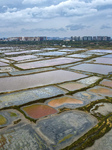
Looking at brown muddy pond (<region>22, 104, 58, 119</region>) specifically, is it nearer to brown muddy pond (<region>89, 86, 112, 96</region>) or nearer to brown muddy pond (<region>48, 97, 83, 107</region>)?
brown muddy pond (<region>48, 97, 83, 107</region>)

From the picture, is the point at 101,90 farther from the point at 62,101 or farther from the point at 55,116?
the point at 55,116

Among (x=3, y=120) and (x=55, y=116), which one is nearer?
(x=3, y=120)

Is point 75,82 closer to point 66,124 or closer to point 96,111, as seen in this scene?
point 96,111

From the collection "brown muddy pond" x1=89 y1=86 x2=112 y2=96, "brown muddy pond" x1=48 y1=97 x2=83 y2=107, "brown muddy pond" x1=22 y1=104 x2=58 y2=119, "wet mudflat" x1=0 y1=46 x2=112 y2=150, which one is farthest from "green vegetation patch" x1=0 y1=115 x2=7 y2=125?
"brown muddy pond" x1=89 y1=86 x2=112 y2=96

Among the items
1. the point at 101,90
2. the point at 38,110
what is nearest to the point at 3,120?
the point at 38,110

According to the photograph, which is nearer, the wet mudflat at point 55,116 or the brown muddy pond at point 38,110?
the wet mudflat at point 55,116

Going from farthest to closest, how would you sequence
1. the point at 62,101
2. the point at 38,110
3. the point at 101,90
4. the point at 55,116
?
the point at 101,90 < the point at 62,101 < the point at 38,110 < the point at 55,116

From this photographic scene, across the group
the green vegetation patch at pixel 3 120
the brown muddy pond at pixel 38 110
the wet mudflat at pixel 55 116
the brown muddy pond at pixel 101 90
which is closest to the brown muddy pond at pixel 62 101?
the wet mudflat at pixel 55 116

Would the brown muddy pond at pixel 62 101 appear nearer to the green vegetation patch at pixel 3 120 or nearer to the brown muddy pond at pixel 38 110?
the brown muddy pond at pixel 38 110
